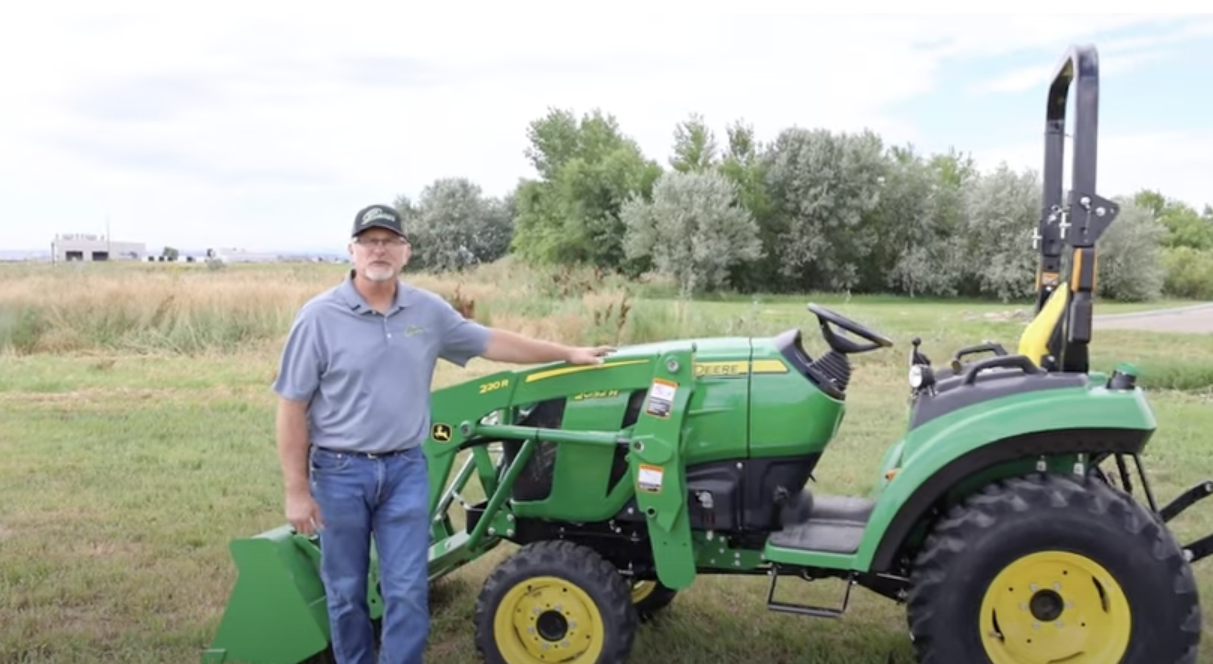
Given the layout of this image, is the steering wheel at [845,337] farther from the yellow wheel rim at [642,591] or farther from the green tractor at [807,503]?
the yellow wheel rim at [642,591]

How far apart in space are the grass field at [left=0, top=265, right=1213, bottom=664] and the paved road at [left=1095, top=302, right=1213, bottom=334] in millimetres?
2406

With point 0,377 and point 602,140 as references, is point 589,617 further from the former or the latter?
point 602,140

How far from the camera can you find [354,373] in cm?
331

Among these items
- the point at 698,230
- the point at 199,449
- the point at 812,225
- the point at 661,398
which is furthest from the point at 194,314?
the point at 812,225

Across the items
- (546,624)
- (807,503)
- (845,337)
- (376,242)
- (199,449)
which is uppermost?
(376,242)

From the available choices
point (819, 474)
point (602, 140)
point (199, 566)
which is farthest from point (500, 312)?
point (602, 140)

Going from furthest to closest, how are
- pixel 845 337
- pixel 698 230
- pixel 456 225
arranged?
pixel 456 225
pixel 698 230
pixel 845 337

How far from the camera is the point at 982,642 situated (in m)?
3.32

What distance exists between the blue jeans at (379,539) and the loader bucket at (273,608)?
0.94ft

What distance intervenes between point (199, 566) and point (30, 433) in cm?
390

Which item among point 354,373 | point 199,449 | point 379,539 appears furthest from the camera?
point 199,449

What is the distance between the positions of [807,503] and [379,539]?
1.53m

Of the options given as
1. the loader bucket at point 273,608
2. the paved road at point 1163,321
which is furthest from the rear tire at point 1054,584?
the paved road at point 1163,321

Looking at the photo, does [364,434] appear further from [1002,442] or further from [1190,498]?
[1190,498]
